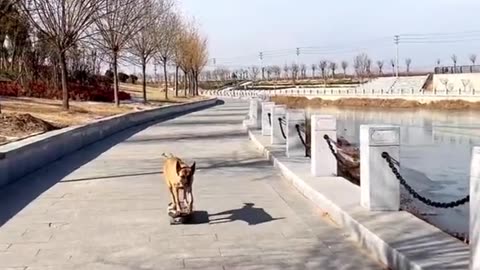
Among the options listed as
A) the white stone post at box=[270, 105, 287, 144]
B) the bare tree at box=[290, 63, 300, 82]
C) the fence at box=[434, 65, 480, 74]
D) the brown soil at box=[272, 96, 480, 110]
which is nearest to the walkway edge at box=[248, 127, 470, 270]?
the white stone post at box=[270, 105, 287, 144]

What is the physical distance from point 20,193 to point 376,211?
5.58 meters

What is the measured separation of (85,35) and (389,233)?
27488 millimetres

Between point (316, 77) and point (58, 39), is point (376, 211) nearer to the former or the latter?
Answer: point (58, 39)

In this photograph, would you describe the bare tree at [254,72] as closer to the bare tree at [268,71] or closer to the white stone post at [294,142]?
the bare tree at [268,71]

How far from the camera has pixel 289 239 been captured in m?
7.59

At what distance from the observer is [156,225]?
8398 millimetres

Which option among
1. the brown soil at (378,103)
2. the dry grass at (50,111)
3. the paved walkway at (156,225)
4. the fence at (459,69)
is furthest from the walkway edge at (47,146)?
the fence at (459,69)

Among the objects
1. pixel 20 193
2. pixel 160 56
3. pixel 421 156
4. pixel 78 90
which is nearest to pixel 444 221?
pixel 20 193

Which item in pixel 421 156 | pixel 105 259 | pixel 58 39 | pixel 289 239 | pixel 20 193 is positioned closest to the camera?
pixel 105 259

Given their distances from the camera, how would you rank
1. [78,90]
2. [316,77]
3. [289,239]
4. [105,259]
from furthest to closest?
1. [316,77]
2. [78,90]
3. [289,239]
4. [105,259]

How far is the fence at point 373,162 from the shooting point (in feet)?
16.3

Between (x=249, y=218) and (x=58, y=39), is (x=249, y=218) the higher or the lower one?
the lower one

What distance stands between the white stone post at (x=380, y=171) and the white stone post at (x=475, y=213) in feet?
9.78

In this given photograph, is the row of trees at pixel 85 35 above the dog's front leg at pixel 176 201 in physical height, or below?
above
